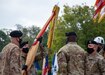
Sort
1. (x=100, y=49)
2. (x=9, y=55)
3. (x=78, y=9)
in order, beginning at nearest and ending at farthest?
(x=9, y=55) → (x=100, y=49) → (x=78, y=9)

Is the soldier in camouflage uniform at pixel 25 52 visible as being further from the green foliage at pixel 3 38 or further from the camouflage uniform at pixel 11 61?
the green foliage at pixel 3 38

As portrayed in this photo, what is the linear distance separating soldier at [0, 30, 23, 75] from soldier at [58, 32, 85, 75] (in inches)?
38.2

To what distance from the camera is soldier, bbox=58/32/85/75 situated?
1045 centimetres

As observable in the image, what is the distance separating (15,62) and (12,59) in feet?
0.32

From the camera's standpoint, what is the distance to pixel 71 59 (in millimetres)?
10523

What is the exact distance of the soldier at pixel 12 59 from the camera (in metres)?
10.3

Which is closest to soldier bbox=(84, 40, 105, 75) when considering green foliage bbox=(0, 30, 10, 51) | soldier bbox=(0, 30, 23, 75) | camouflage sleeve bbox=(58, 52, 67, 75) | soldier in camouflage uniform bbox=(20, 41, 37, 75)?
camouflage sleeve bbox=(58, 52, 67, 75)

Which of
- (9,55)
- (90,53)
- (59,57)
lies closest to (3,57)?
(9,55)

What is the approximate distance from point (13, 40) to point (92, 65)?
1902 millimetres

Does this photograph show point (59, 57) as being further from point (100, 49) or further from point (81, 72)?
point (100, 49)

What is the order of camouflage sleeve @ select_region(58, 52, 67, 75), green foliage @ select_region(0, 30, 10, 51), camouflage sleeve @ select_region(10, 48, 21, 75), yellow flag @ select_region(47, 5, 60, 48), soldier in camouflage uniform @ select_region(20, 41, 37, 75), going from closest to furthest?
camouflage sleeve @ select_region(10, 48, 21, 75) < camouflage sleeve @ select_region(58, 52, 67, 75) < soldier in camouflage uniform @ select_region(20, 41, 37, 75) < yellow flag @ select_region(47, 5, 60, 48) < green foliage @ select_region(0, 30, 10, 51)

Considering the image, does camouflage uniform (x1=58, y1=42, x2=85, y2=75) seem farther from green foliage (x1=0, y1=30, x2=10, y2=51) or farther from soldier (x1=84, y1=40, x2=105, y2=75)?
green foliage (x1=0, y1=30, x2=10, y2=51)

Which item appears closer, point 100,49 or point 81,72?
point 81,72

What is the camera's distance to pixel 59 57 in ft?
34.5
